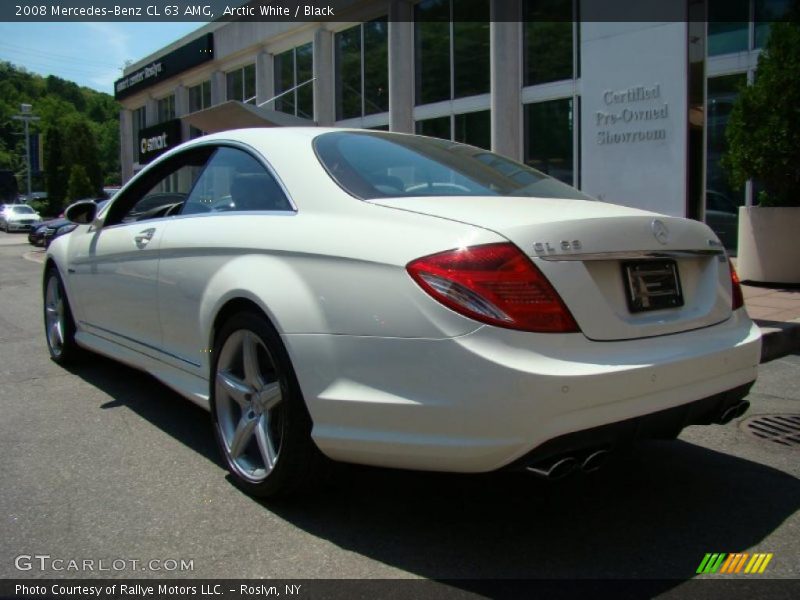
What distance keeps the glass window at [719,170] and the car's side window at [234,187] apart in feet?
32.4

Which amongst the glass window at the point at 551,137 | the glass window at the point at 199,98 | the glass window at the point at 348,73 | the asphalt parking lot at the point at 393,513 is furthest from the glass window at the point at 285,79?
the asphalt parking lot at the point at 393,513

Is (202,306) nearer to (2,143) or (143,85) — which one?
(143,85)

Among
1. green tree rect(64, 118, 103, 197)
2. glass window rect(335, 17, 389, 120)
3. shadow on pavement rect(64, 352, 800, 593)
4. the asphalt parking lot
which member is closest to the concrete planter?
the asphalt parking lot

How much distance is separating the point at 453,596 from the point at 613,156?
8206 millimetres

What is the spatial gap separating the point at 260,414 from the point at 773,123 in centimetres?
771

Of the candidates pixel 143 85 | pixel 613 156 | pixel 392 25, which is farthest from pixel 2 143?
pixel 613 156

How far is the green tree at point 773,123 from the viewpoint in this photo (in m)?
8.29

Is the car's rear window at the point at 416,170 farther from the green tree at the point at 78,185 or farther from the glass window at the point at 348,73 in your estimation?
the green tree at the point at 78,185

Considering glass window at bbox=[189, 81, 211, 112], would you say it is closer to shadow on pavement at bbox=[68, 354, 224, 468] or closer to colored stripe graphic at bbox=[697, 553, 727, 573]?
shadow on pavement at bbox=[68, 354, 224, 468]

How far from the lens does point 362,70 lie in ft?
59.2

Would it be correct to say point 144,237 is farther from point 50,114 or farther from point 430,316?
point 50,114

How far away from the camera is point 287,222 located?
295 cm

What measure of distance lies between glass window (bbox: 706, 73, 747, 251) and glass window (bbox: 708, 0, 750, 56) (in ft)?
1.54

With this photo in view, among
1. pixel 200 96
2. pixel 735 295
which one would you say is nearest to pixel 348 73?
pixel 200 96
